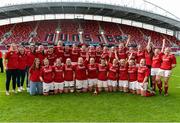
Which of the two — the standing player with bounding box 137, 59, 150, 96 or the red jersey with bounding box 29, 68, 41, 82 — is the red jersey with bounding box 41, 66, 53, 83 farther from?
the standing player with bounding box 137, 59, 150, 96

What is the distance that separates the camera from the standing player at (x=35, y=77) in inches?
456

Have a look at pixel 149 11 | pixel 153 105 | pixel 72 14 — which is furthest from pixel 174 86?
pixel 72 14

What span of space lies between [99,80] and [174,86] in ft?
13.5

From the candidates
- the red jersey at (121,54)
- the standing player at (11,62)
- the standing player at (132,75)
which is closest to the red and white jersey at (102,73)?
the standing player at (132,75)

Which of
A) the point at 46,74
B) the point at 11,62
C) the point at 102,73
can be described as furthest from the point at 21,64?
the point at 102,73

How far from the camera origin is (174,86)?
1451cm

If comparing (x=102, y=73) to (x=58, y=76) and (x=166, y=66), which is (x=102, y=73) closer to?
(x=58, y=76)

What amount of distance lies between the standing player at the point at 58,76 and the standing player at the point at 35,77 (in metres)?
0.59

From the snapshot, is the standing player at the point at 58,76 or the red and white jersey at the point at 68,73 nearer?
the standing player at the point at 58,76

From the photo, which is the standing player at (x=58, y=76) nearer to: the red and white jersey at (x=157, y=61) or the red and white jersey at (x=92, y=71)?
the red and white jersey at (x=92, y=71)

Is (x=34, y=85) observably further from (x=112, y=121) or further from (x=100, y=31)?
(x=100, y=31)

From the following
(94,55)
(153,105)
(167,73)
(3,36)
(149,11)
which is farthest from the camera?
(3,36)

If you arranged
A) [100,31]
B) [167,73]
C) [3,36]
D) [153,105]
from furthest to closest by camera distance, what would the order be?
[100,31]
[3,36]
[167,73]
[153,105]

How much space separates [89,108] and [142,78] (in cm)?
305
